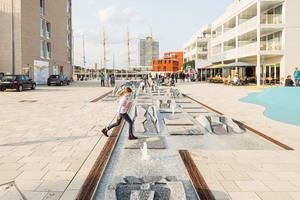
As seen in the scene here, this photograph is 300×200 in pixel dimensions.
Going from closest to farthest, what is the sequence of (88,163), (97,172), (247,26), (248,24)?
(97,172), (88,163), (248,24), (247,26)

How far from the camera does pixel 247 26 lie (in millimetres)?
28156

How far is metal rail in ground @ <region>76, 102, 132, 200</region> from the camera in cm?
311

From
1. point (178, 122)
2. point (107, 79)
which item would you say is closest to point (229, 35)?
point (107, 79)

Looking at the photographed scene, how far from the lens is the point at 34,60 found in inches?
1187

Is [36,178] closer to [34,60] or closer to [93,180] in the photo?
[93,180]

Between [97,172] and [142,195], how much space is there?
1193 mm

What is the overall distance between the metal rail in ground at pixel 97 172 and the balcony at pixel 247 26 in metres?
25.5

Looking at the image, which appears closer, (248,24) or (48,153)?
(48,153)

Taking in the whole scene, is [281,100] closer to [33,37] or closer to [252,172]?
[252,172]

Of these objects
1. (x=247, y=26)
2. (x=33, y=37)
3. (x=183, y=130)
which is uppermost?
(x=247, y=26)

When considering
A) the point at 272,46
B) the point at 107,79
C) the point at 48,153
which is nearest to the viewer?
the point at 48,153

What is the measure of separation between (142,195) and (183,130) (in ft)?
13.0

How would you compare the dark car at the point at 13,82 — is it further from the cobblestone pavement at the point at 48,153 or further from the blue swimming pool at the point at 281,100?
the blue swimming pool at the point at 281,100

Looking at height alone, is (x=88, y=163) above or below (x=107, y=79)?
below
